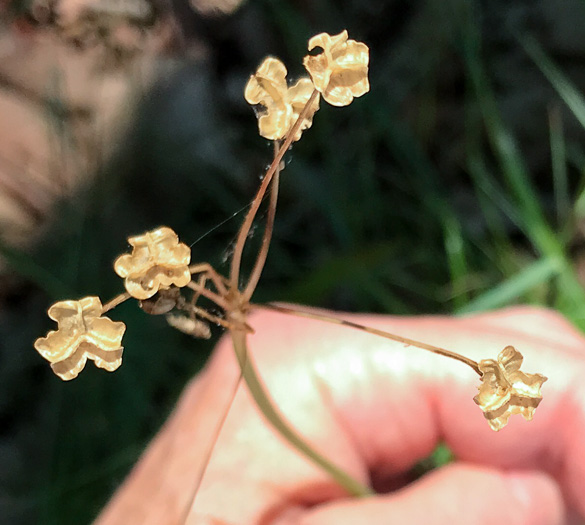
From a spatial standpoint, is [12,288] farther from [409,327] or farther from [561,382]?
[561,382]

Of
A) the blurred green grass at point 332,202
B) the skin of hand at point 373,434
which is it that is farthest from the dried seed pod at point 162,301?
the blurred green grass at point 332,202

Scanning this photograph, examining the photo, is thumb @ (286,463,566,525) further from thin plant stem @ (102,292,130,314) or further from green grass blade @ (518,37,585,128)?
green grass blade @ (518,37,585,128)

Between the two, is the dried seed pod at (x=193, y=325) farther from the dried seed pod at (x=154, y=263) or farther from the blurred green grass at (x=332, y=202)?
the blurred green grass at (x=332, y=202)

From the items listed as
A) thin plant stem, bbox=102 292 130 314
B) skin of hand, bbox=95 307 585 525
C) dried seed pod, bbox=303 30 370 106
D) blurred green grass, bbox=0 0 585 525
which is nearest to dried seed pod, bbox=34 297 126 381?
thin plant stem, bbox=102 292 130 314

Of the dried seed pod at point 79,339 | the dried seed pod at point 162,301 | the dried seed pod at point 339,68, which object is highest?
the dried seed pod at point 339,68

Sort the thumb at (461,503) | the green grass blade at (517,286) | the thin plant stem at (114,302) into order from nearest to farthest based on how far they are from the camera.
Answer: the thin plant stem at (114,302), the thumb at (461,503), the green grass blade at (517,286)

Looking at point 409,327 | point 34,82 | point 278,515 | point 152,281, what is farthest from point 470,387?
point 34,82

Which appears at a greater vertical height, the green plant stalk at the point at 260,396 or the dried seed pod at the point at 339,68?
the dried seed pod at the point at 339,68
